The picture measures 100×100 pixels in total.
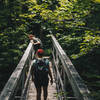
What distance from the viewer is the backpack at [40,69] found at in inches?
149

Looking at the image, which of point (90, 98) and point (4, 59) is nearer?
point (90, 98)

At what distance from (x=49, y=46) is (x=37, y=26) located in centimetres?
276

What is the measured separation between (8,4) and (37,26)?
15069mm

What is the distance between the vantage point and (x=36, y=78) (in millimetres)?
3922

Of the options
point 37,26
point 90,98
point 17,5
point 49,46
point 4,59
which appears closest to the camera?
point 90,98

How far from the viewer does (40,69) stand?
3.79 metres

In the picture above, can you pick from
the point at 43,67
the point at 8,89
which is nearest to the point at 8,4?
the point at 8,89

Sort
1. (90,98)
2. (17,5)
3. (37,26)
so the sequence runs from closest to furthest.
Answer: (90,98) < (17,5) < (37,26)

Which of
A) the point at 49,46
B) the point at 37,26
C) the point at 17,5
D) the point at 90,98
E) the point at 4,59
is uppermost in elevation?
the point at 17,5

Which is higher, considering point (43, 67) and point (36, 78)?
point (43, 67)

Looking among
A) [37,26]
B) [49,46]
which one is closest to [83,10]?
[49,46]

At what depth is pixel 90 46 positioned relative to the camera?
150 inches

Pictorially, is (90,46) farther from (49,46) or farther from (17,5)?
(49,46)

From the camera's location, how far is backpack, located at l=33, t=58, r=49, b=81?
3.78m
